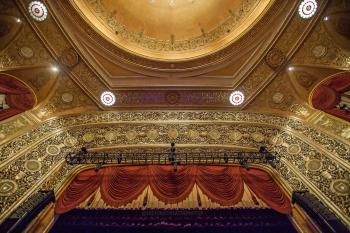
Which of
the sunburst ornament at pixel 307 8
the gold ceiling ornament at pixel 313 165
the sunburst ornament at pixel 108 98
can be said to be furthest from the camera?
the sunburst ornament at pixel 108 98

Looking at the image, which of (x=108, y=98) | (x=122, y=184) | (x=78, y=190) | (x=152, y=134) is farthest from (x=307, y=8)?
(x=78, y=190)

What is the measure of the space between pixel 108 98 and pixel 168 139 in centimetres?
189

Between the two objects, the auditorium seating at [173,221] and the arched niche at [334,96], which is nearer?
the auditorium seating at [173,221]

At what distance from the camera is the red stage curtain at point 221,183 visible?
382 centimetres

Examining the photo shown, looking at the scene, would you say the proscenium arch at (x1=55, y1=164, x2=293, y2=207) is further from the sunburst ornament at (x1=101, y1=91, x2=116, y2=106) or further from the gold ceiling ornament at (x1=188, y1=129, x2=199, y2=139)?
the sunburst ornament at (x1=101, y1=91, x2=116, y2=106)

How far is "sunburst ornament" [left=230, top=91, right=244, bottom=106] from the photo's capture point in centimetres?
540

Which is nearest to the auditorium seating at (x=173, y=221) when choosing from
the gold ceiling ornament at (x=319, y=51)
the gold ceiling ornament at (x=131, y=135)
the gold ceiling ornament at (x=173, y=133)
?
the gold ceiling ornament at (x=131, y=135)

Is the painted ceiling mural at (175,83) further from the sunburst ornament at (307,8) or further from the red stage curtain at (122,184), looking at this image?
the red stage curtain at (122,184)

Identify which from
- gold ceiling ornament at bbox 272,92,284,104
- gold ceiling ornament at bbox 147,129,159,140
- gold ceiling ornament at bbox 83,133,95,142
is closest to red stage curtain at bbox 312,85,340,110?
gold ceiling ornament at bbox 272,92,284,104

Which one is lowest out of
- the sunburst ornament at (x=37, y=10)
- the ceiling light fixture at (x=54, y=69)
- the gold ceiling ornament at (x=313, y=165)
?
the gold ceiling ornament at (x=313, y=165)

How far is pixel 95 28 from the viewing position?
15.9 ft

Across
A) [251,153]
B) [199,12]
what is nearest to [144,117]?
[251,153]

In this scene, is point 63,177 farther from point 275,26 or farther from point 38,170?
point 275,26

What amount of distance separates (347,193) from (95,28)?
5910mm
